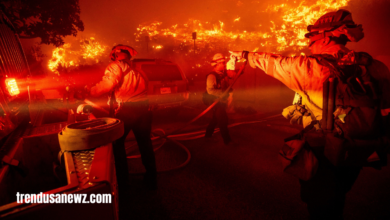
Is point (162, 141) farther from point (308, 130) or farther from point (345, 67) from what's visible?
point (345, 67)

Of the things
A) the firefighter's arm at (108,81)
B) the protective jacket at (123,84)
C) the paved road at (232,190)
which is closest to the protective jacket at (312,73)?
the paved road at (232,190)

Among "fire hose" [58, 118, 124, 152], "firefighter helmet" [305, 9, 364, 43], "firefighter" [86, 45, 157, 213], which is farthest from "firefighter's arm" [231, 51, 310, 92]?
"firefighter" [86, 45, 157, 213]

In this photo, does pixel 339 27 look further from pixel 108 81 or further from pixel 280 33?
pixel 280 33

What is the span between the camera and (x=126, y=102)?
9.17 ft

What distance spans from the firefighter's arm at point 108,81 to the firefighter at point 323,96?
200cm

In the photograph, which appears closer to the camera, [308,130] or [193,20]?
[308,130]

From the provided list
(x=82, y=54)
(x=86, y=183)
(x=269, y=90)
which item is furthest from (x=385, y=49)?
(x=82, y=54)

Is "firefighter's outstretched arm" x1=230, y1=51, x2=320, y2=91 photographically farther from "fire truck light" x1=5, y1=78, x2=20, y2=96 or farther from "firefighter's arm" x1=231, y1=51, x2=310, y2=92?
"fire truck light" x1=5, y1=78, x2=20, y2=96

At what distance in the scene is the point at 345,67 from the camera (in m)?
1.54

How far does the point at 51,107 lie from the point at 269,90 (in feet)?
40.0

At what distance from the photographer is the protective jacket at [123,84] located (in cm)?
265

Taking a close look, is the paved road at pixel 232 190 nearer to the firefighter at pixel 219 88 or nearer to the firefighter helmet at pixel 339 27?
the firefighter at pixel 219 88

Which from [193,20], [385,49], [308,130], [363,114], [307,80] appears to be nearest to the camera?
[363,114]

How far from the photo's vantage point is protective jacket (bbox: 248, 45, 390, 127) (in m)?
1.59
